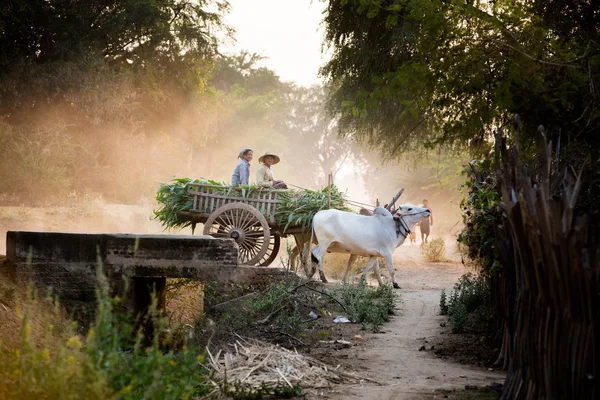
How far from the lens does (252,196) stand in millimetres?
12602

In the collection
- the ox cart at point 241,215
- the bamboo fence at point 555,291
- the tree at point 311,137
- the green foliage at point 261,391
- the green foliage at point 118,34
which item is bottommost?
the green foliage at point 261,391

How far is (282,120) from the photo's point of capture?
194ft

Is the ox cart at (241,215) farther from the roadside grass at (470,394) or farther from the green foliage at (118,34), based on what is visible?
the green foliage at (118,34)

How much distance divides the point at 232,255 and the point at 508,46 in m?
4.65

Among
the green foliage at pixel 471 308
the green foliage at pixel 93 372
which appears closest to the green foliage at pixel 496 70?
the green foliage at pixel 471 308

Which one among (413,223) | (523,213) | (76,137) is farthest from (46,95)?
(523,213)

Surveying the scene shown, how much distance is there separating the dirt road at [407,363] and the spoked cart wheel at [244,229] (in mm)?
2623

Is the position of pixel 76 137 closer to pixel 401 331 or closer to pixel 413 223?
pixel 413 223

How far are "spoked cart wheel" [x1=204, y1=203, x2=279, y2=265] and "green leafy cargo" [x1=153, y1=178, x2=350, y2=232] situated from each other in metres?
0.34

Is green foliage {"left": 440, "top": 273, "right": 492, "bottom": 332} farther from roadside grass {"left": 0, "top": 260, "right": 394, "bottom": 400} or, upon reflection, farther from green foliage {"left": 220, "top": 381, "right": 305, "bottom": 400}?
green foliage {"left": 220, "top": 381, "right": 305, "bottom": 400}

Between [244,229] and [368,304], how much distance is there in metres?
3.38

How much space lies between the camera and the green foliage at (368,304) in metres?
9.15

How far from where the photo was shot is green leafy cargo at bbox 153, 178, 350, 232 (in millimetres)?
12578

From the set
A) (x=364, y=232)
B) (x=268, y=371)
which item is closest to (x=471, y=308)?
(x=364, y=232)
